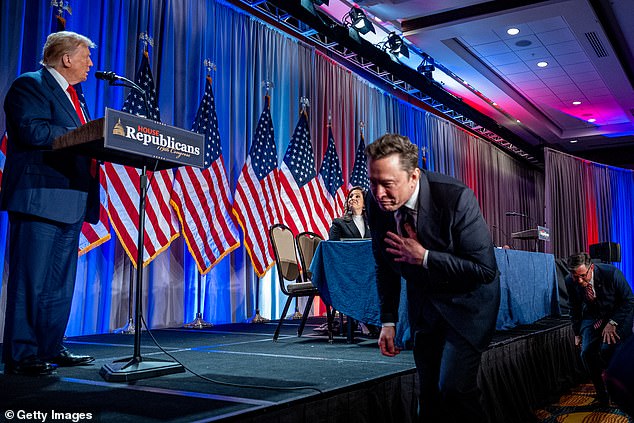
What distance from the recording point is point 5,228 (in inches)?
168

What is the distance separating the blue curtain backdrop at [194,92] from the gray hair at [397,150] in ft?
12.2

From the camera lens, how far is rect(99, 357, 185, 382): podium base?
224 centimetres

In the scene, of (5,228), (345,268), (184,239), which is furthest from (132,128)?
(184,239)

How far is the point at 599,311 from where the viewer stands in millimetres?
4094

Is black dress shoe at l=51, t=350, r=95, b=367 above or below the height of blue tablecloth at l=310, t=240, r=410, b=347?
below

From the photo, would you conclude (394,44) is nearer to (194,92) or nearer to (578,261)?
(194,92)

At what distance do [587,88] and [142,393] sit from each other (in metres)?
10.1

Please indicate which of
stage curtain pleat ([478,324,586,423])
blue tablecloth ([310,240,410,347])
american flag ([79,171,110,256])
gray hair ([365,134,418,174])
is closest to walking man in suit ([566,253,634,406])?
stage curtain pleat ([478,324,586,423])

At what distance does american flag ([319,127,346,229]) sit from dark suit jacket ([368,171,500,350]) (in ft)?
19.4

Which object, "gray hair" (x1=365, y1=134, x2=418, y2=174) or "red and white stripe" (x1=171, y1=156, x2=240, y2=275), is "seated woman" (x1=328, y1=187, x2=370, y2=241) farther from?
"gray hair" (x1=365, y1=134, x2=418, y2=174)

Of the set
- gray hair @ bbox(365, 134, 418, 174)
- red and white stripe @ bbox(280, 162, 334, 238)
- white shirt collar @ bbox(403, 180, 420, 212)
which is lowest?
white shirt collar @ bbox(403, 180, 420, 212)

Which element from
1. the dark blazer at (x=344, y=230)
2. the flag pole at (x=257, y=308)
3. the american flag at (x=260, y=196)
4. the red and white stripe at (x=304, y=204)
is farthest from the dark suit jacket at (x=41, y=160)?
the red and white stripe at (x=304, y=204)

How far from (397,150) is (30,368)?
6.02 ft

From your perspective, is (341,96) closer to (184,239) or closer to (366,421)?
(184,239)
